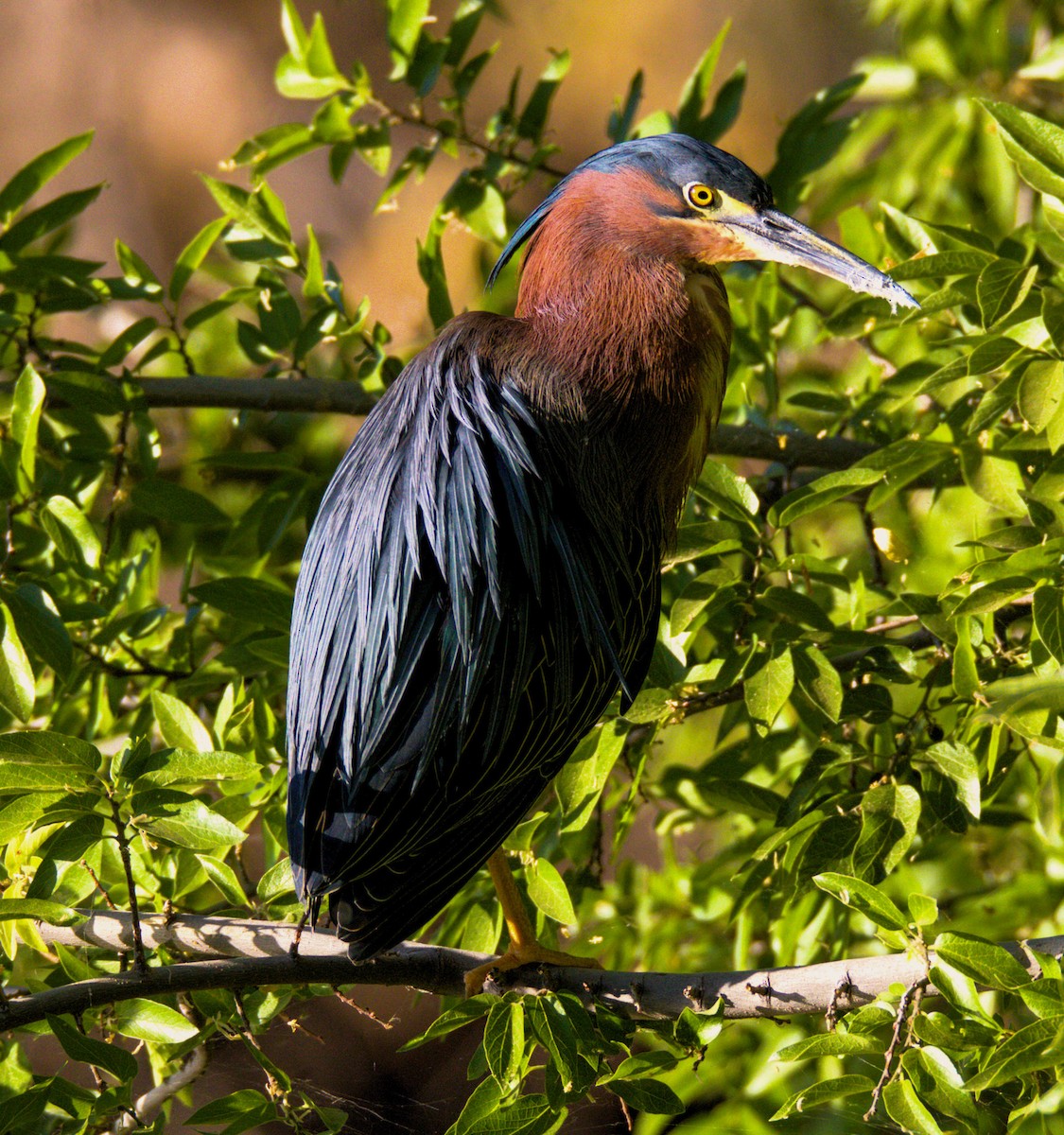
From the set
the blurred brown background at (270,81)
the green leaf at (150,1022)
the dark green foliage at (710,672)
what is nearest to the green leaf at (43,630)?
the dark green foliage at (710,672)

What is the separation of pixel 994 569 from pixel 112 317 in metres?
2.38

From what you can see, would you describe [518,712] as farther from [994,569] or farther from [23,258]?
[23,258]

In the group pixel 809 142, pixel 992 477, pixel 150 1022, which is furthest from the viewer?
pixel 809 142

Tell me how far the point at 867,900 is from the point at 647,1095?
0.26m

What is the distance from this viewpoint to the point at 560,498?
1.32m

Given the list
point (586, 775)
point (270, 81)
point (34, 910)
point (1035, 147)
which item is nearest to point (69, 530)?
point (34, 910)

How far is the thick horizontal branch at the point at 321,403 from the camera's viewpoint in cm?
169

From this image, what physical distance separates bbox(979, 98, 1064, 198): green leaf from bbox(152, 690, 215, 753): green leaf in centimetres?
98

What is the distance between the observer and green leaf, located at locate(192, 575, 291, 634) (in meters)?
1.48

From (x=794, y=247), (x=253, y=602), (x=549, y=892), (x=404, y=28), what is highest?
(x=404, y=28)

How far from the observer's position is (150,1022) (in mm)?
1169

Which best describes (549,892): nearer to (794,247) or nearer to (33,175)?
(794,247)

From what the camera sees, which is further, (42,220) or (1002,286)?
(42,220)

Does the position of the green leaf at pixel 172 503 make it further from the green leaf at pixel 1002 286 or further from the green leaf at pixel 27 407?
the green leaf at pixel 1002 286
